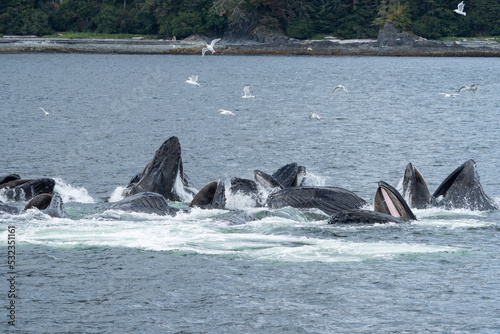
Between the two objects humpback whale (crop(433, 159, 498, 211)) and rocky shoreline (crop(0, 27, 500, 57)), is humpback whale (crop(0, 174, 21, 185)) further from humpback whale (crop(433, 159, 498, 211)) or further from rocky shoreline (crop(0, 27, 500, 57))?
rocky shoreline (crop(0, 27, 500, 57))

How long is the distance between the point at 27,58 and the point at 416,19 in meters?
82.4

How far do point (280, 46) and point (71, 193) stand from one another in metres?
160

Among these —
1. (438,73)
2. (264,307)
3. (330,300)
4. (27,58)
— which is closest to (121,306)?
(264,307)

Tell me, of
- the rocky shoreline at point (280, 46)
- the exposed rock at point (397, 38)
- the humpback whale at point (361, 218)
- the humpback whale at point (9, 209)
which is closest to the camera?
the humpback whale at point (361, 218)

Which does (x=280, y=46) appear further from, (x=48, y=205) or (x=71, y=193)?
(x=48, y=205)

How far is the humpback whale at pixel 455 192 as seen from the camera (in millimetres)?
26031

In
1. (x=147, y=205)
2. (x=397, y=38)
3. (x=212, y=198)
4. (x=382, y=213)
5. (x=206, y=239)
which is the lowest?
(x=206, y=239)

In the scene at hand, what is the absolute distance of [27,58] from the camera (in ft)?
540

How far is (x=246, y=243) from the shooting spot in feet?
72.6

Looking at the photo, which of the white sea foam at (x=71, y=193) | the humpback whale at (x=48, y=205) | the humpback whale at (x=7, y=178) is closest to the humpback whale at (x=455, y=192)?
the humpback whale at (x=48, y=205)

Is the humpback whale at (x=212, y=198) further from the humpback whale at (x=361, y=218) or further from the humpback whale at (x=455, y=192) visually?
the humpback whale at (x=455, y=192)

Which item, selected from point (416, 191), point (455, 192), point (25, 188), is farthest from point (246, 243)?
point (25, 188)

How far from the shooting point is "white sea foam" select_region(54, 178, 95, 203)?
95.5 feet

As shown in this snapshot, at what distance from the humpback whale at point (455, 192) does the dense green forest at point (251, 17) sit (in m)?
157
